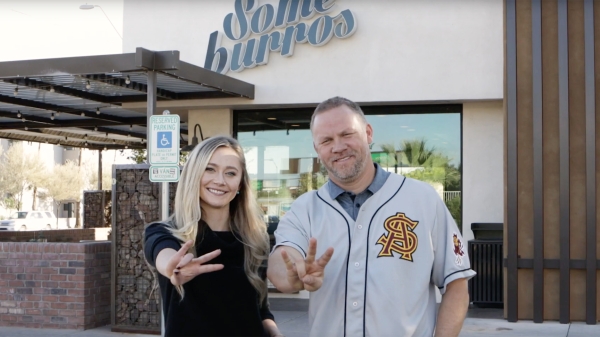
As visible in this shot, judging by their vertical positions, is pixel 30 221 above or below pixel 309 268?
below

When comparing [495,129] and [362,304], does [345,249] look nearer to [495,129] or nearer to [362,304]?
[362,304]

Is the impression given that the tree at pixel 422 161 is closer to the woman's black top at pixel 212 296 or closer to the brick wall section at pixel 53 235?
the brick wall section at pixel 53 235

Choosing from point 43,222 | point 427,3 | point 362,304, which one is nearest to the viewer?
point 362,304

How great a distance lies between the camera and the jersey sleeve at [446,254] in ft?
9.72

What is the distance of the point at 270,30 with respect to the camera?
11.6 metres

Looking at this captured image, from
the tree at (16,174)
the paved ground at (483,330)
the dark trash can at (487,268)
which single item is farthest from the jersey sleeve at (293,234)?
the tree at (16,174)

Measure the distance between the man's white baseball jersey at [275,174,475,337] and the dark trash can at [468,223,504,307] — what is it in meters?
8.07

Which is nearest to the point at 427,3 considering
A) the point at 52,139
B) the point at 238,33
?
the point at 238,33

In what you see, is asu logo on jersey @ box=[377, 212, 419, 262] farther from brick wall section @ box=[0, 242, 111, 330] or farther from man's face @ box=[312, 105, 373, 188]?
brick wall section @ box=[0, 242, 111, 330]

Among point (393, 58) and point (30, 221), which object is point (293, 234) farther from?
point (30, 221)

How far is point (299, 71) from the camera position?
37.7ft

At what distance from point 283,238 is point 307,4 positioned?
8.84m

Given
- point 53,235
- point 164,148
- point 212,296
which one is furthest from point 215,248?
point 53,235

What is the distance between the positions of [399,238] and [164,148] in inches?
204
